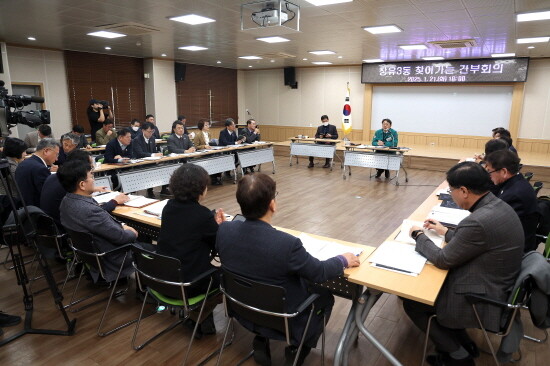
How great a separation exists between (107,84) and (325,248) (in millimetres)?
9227

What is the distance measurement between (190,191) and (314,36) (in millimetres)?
5489

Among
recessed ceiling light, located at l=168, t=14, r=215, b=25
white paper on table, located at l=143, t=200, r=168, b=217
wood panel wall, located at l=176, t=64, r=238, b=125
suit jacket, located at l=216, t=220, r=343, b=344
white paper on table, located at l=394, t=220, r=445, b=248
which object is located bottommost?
white paper on table, located at l=143, t=200, r=168, b=217

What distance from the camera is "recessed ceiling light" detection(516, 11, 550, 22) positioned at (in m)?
4.62

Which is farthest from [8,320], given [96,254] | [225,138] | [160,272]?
[225,138]

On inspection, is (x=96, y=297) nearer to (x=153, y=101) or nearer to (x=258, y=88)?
(x=153, y=101)

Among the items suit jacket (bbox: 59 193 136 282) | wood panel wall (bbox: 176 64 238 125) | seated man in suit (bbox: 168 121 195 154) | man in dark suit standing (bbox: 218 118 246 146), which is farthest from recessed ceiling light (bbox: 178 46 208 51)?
suit jacket (bbox: 59 193 136 282)

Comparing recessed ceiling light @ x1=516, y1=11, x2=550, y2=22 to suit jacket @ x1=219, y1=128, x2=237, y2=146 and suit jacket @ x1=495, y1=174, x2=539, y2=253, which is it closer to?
suit jacket @ x1=495, y1=174, x2=539, y2=253

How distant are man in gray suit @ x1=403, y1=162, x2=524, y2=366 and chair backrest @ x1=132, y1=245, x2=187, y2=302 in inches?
56.2

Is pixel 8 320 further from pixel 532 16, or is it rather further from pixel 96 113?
pixel 532 16

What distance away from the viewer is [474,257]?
1.85 m

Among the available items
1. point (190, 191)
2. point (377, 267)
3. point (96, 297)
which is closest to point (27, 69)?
point (96, 297)

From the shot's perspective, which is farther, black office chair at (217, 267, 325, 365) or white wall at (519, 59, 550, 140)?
white wall at (519, 59, 550, 140)

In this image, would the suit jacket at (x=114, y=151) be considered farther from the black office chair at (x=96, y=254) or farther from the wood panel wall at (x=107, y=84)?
the wood panel wall at (x=107, y=84)

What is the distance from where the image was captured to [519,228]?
1868mm
